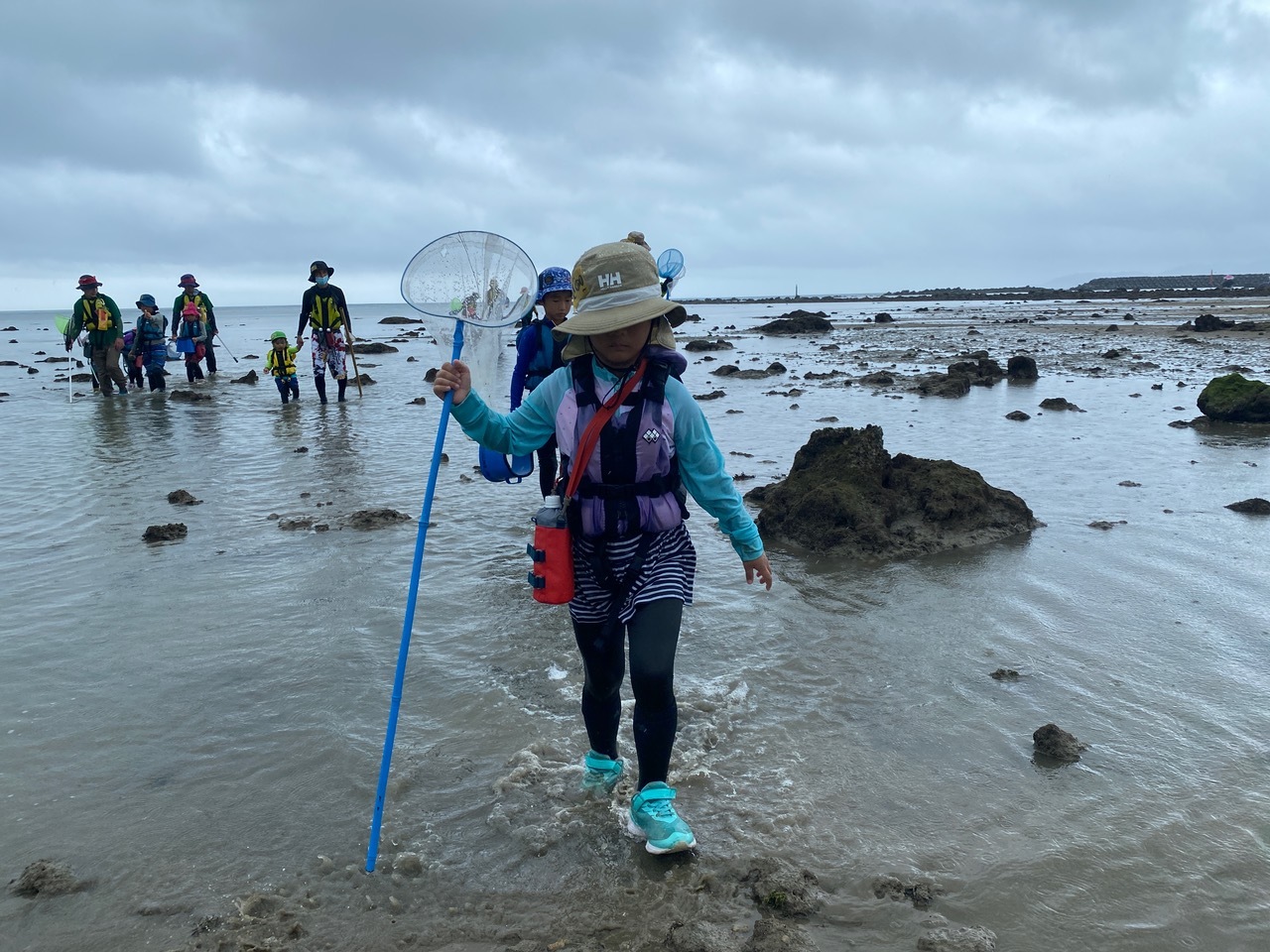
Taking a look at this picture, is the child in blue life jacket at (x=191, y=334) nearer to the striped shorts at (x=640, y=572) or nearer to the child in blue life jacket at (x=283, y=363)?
the child in blue life jacket at (x=283, y=363)

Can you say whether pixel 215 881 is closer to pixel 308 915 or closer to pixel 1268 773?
pixel 308 915

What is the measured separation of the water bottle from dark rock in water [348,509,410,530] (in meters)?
5.27

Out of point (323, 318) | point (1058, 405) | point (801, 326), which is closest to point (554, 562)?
point (1058, 405)

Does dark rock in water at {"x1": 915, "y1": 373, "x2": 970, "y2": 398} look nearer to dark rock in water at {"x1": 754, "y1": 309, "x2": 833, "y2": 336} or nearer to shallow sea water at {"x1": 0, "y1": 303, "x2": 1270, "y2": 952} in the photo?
shallow sea water at {"x1": 0, "y1": 303, "x2": 1270, "y2": 952}

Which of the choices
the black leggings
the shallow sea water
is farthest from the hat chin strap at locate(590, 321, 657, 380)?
the black leggings

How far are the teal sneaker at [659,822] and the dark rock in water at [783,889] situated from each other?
270 millimetres

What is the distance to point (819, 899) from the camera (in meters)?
3.19

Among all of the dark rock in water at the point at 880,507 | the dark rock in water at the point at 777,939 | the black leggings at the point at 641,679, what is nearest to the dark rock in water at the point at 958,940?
the dark rock in water at the point at 777,939

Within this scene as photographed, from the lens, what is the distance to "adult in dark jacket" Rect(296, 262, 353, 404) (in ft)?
53.3

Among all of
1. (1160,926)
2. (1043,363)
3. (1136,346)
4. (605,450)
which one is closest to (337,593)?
(605,450)

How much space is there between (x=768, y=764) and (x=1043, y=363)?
2285cm

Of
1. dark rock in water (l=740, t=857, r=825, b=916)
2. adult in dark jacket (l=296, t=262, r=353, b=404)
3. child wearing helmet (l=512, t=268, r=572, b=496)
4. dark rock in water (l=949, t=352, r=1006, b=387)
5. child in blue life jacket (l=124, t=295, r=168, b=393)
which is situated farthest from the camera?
child in blue life jacket (l=124, t=295, r=168, b=393)

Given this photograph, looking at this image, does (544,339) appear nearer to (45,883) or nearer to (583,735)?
(583,735)

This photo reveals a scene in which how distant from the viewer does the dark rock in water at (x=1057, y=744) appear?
4.08 meters
